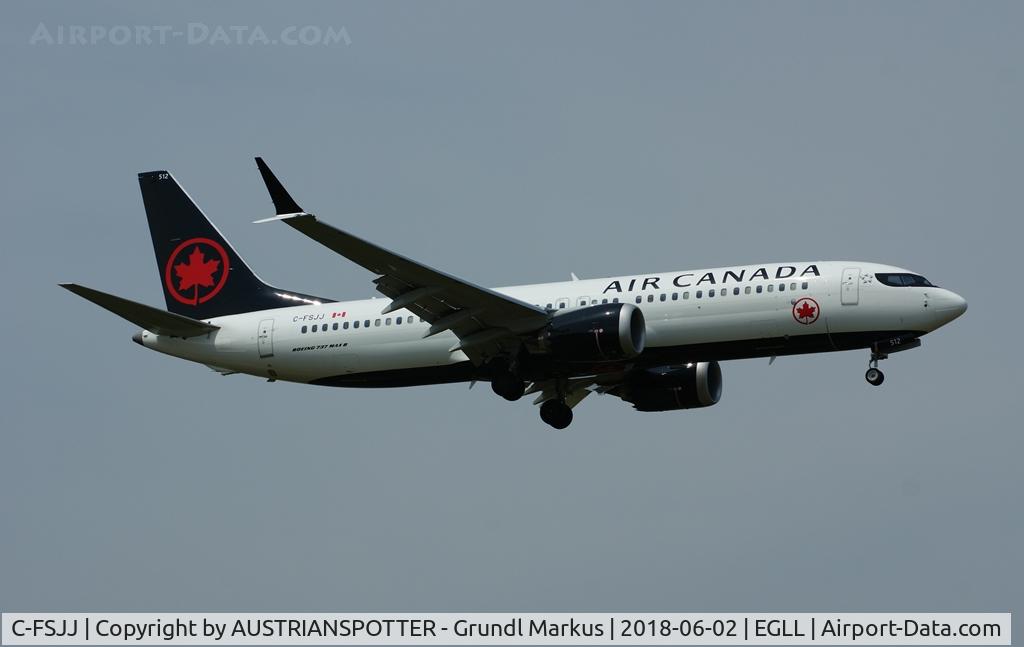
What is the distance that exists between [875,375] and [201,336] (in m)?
18.5

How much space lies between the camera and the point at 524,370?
1881 inches

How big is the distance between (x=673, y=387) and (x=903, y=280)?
8.10 m

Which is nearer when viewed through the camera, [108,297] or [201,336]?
[108,297]

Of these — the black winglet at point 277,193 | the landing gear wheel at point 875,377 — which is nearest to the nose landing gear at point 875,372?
the landing gear wheel at point 875,377

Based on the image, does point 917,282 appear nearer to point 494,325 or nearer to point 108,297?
point 494,325

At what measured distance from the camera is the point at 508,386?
47625 millimetres

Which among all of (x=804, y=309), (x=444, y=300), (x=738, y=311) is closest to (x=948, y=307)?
(x=804, y=309)

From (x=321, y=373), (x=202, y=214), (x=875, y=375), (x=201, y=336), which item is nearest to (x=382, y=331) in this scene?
(x=321, y=373)

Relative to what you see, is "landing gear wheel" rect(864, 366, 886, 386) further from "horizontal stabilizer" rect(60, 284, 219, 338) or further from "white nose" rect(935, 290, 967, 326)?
"horizontal stabilizer" rect(60, 284, 219, 338)

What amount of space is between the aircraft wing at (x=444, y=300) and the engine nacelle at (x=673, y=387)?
5377 mm

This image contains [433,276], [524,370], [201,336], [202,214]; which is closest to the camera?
[433,276]

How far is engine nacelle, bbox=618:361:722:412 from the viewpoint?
51000mm

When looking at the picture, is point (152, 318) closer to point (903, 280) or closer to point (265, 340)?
point (265, 340)

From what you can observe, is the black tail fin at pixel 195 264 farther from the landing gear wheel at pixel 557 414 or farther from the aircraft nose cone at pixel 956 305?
the aircraft nose cone at pixel 956 305
